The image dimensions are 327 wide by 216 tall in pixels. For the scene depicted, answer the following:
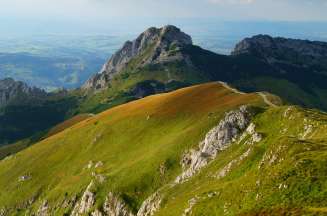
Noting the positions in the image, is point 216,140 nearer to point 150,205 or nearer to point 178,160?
point 178,160

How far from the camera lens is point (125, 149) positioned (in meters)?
123

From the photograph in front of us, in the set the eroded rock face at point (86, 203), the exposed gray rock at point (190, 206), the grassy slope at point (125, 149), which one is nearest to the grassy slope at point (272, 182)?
the exposed gray rock at point (190, 206)

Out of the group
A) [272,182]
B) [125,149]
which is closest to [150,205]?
[125,149]

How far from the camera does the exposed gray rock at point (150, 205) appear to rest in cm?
8607

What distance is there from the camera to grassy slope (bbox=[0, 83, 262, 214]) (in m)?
104

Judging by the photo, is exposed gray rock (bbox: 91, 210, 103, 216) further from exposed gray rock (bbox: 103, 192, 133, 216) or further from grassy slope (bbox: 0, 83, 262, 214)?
grassy slope (bbox: 0, 83, 262, 214)

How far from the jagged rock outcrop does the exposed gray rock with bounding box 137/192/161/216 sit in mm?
6935

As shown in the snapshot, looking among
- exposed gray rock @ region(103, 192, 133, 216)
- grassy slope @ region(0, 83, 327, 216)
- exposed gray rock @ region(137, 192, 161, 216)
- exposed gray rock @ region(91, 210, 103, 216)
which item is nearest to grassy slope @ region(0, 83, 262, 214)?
grassy slope @ region(0, 83, 327, 216)

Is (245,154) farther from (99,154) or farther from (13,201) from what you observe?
(13,201)

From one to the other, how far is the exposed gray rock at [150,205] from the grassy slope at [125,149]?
179 inches

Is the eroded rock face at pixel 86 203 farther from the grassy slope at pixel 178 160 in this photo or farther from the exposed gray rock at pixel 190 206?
the exposed gray rock at pixel 190 206

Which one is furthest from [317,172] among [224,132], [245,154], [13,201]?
[13,201]

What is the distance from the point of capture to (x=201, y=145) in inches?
4060

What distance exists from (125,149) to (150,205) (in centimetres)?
3526
